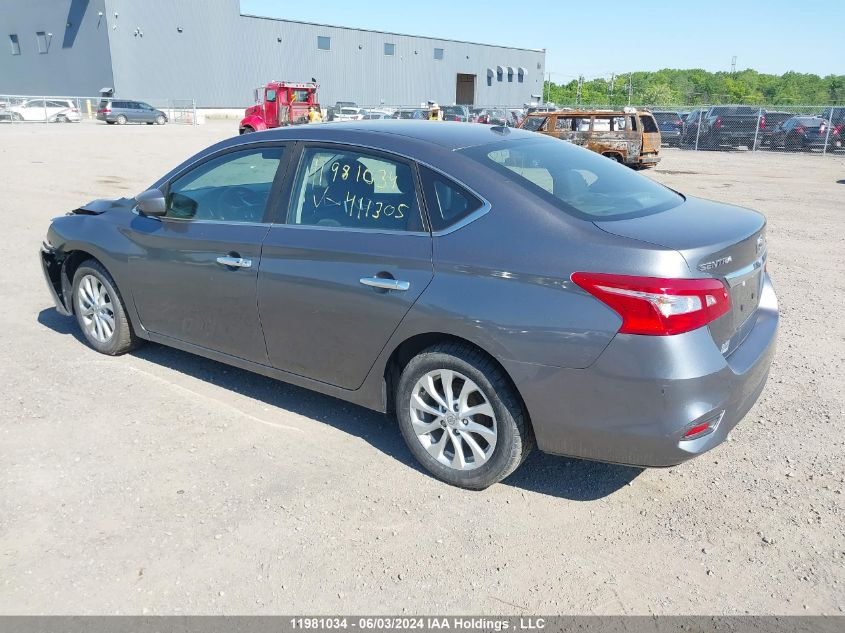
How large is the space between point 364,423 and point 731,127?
30.0 metres

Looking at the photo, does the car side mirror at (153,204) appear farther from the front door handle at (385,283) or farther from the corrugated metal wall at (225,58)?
the corrugated metal wall at (225,58)

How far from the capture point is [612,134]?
19547 mm

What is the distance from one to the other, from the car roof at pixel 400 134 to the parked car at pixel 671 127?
30531 mm

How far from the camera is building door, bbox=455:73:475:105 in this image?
74750 mm

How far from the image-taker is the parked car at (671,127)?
32106mm

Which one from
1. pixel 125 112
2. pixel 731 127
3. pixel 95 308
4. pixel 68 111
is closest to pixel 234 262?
pixel 95 308

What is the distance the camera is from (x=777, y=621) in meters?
2.69

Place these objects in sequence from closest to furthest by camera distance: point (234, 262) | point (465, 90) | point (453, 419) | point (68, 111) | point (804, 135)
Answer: point (453, 419) → point (234, 262) → point (804, 135) → point (68, 111) → point (465, 90)

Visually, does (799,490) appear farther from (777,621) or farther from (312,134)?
(312,134)

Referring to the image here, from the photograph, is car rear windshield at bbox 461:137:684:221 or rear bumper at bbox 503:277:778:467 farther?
car rear windshield at bbox 461:137:684:221

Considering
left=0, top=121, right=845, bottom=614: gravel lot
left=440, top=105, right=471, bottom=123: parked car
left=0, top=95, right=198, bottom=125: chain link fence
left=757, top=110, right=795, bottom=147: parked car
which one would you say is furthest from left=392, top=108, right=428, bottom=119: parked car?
left=0, top=121, right=845, bottom=614: gravel lot

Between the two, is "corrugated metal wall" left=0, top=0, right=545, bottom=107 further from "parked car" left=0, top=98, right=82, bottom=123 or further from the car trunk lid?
the car trunk lid

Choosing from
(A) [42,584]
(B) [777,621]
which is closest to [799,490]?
(B) [777,621]

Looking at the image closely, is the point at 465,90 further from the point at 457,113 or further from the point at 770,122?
the point at 770,122
